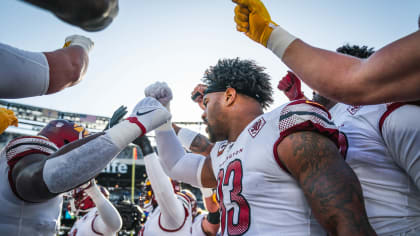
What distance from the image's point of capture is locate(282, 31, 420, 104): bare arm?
915mm

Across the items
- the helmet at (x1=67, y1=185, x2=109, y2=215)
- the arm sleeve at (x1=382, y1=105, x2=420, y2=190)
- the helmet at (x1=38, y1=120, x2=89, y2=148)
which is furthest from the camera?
the helmet at (x1=67, y1=185, x2=109, y2=215)

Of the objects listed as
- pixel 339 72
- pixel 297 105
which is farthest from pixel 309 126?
pixel 339 72

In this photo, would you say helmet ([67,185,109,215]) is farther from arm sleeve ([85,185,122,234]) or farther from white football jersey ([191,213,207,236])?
white football jersey ([191,213,207,236])

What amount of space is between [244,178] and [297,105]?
0.51 meters

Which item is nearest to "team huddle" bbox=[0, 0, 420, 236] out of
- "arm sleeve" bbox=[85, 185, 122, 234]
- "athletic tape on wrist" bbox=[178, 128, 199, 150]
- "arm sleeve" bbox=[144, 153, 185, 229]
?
"athletic tape on wrist" bbox=[178, 128, 199, 150]

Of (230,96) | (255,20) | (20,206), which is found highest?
(255,20)

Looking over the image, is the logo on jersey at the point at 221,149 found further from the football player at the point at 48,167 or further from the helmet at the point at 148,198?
the helmet at the point at 148,198

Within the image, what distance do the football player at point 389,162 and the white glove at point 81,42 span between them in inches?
67.6

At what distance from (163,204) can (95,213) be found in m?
1.80

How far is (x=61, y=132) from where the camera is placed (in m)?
3.11

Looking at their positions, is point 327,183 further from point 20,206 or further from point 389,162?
point 20,206

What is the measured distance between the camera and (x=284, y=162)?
144cm

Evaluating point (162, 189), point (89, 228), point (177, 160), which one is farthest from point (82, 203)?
point (177, 160)

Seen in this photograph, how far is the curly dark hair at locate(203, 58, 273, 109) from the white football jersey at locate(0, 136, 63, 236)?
149 cm
